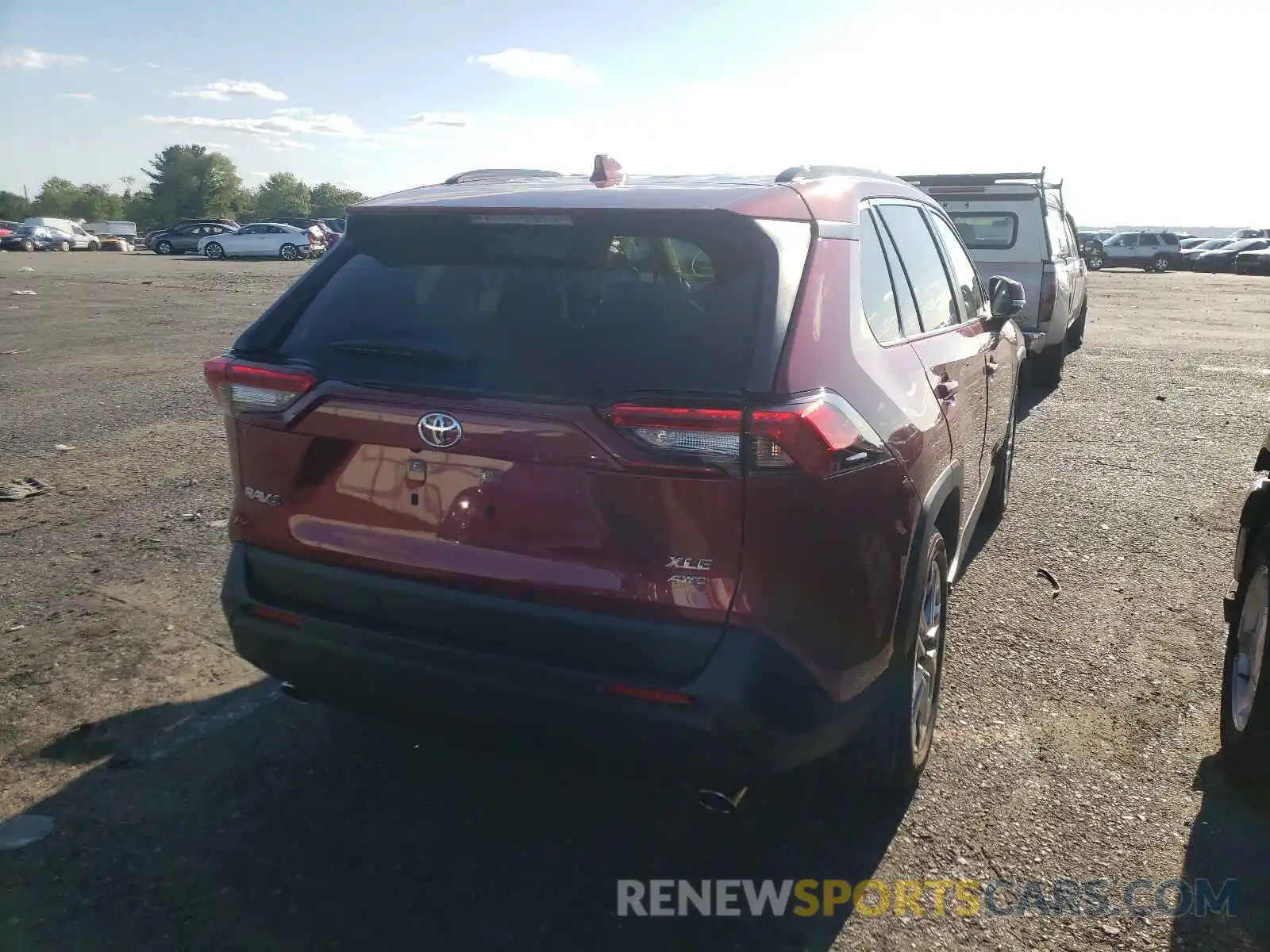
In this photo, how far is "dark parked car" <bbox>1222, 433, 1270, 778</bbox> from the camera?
10.2 feet

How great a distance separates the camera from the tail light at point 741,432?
2.34 metres

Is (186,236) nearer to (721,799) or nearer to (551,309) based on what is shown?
(551,309)

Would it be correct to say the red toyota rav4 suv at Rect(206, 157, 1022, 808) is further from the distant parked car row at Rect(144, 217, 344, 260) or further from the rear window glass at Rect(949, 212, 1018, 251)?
the distant parked car row at Rect(144, 217, 344, 260)

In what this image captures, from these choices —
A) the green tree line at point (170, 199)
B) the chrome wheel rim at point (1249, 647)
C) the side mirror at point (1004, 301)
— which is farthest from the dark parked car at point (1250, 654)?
the green tree line at point (170, 199)

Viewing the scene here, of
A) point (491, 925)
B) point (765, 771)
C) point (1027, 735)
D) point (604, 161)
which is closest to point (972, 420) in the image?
point (1027, 735)

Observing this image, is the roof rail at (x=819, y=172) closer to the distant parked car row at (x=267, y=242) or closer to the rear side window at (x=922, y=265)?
the rear side window at (x=922, y=265)

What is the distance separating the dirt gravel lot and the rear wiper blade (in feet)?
3.22

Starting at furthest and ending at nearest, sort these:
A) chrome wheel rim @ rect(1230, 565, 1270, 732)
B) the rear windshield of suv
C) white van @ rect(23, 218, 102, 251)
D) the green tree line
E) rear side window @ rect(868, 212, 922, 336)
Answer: the green tree line < white van @ rect(23, 218, 102, 251) < rear side window @ rect(868, 212, 922, 336) < chrome wheel rim @ rect(1230, 565, 1270, 732) < the rear windshield of suv

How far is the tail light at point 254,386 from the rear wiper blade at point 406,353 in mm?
138

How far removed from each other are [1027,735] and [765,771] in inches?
64.5

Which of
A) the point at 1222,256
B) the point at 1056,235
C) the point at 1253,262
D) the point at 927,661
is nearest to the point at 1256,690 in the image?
the point at 927,661

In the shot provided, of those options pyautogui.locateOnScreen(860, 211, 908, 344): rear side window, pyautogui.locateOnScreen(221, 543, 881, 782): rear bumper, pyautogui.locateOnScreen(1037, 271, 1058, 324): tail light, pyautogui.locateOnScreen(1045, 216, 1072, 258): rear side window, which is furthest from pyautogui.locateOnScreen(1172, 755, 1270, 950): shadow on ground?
pyautogui.locateOnScreen(1045, 216, 1072, 258): rear side window

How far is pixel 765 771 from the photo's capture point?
246 centimetres

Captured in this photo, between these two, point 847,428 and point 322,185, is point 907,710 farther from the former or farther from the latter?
point 322,185
